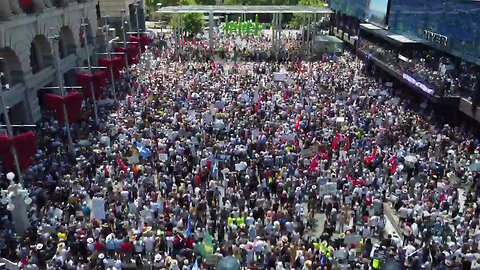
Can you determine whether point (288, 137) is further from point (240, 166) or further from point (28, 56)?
point (28, 56)

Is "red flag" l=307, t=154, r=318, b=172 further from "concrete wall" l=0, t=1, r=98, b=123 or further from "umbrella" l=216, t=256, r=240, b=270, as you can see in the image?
"concrete wall" l=0, t=1, r=98, b=123

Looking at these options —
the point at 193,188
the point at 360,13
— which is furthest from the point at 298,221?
the point at 360,13

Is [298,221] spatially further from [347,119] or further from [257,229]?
[347,119]

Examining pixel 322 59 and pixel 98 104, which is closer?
pixel 98 104

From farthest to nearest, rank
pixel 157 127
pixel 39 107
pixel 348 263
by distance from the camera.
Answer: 1. pixel 39 107
2. pixel 157 127
3. pixel 348 263

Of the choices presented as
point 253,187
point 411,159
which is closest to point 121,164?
point 253,187

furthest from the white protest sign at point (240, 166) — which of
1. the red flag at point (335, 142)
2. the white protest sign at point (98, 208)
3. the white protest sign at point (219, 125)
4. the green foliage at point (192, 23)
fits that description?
the green foliage at point (192, 23)
